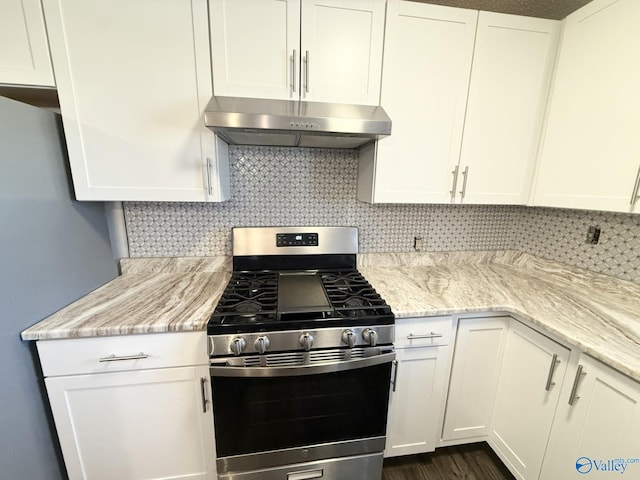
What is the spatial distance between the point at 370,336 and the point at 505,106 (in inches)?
57.4

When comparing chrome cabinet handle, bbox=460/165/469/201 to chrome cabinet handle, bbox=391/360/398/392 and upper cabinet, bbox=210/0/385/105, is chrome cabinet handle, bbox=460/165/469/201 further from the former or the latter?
chrome cabinet handle, bbox=391/360/398/392

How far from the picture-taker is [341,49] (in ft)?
4.07

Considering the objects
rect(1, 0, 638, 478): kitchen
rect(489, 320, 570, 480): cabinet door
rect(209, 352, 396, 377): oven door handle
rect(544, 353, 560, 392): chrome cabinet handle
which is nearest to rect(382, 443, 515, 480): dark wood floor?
rect(489, 320, 570, 480): cabinet door

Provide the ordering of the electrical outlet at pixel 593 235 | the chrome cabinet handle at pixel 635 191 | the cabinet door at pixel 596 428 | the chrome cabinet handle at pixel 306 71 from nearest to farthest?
the cabinet door at pixel 596 428
the chrome cabinet handle at pixel 635 191
the chrome cabinet handle at pixel 306 71
the electrical outlet at pixel 593 235

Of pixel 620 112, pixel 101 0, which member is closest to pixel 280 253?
pixel 101 0

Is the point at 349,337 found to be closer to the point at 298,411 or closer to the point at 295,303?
the point at 295,303

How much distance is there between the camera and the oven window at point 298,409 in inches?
42.7

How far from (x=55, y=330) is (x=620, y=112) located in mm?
2526

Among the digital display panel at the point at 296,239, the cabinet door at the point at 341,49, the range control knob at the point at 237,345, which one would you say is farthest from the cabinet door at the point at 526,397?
the cabinet door at the point at 341,49

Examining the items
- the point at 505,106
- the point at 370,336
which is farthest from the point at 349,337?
the point at 505,106

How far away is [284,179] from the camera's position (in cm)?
162

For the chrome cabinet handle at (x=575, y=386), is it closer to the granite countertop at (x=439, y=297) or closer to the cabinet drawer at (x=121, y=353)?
the granite countertop at (x=439, y=297)

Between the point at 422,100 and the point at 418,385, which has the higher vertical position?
the point at 422,100

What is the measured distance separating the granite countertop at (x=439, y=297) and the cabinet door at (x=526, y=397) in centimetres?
12
